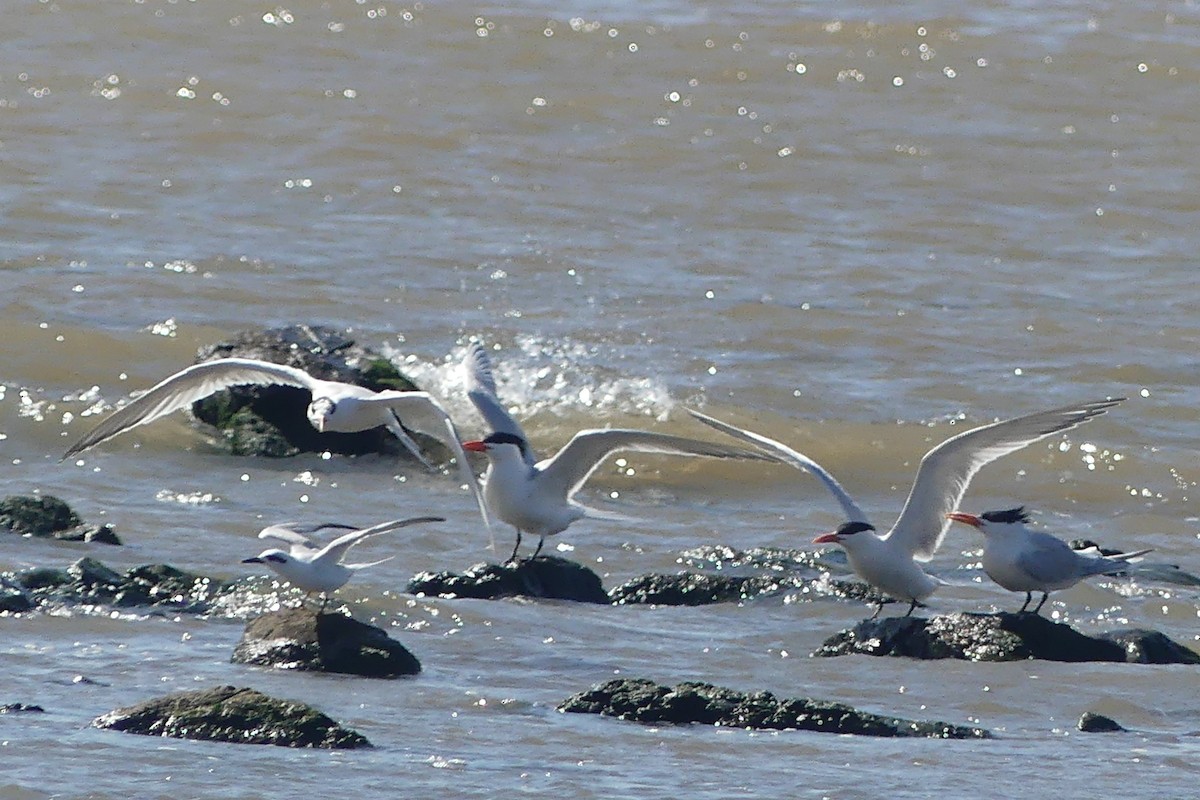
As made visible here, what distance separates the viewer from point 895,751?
6.16m

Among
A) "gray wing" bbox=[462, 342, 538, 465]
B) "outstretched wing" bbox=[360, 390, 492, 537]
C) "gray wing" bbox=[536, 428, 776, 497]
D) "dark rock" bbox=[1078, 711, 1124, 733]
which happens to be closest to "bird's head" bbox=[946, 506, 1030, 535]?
"gray wing" bbox=[536, 428, 776, 497]

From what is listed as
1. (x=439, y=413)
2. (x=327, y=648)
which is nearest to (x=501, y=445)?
(x=439, y=413)

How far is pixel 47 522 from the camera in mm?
8867

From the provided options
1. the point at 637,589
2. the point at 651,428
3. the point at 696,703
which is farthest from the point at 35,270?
the point at 696,703

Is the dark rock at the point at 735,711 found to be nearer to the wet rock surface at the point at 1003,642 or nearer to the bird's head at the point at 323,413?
the wet rock surface at the point at 1003,642

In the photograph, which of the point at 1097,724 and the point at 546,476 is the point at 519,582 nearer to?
the point at 546,476

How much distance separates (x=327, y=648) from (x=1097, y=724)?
100 inches

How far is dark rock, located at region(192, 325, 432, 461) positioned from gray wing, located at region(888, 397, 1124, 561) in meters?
3.74

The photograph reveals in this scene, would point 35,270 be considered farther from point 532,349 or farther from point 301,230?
point 532,349

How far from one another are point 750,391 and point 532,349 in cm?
169

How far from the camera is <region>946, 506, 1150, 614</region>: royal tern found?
8.05 metres

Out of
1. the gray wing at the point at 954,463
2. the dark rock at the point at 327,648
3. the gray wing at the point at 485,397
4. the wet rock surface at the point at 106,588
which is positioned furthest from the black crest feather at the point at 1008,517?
the wet rock surface at the point at 106,588

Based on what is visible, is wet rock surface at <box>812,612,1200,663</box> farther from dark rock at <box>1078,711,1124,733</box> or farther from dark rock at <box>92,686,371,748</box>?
dark rock at <box>92,686,371,748</box>

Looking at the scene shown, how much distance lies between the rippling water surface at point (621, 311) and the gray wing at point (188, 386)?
20.5 inches
